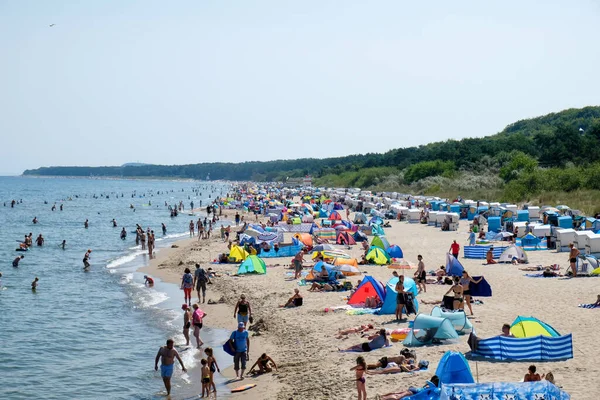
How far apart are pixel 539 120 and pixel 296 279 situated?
459 feet

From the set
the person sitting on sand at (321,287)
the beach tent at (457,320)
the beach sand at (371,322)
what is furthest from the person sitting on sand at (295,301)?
the beach tent at (457,320)

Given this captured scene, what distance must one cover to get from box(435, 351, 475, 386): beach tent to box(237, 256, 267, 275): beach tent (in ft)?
50.7

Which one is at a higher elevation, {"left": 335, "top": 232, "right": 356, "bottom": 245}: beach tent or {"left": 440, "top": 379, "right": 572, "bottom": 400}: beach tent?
{"left": 440, "top": 379, "right": 572, "bottom": 400}: beach tent

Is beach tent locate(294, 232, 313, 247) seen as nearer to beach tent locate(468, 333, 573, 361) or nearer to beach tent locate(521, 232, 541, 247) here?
beach tent locate(521, 232, 541, 247)

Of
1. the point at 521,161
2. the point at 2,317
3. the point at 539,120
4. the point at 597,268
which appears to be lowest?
the point at 2,317

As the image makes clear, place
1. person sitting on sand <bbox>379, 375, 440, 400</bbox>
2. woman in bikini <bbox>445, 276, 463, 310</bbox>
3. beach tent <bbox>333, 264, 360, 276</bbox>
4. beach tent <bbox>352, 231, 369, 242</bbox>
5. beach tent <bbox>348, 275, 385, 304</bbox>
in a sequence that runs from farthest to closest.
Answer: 1. beach tent <bbox>352, 231, 369, 242</bbox>
2. beach tent <bbox>333, 264, 360, 276</bbox>
3. beach tent <bbox>348, 275, 385, 304</bbox>
4. woman in bikini <bbox>445, 276, 463, 310</bbox>
5. person sitting on sand <bbox>379, 375, 440, 400</bbox>

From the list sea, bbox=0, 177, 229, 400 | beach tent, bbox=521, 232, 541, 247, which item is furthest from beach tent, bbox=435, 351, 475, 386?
beach tent, bbox=521, 232, 541, 247

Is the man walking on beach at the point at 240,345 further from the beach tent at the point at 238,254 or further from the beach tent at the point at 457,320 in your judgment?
the beach tent at the point at 238,254

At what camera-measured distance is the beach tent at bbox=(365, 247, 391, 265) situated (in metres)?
25.9

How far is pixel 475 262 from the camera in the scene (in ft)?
85.1

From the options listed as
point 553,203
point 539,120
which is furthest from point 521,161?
point 539,120

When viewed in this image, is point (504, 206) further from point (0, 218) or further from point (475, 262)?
point (0, 218)

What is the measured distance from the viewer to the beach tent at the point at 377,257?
2588 cm

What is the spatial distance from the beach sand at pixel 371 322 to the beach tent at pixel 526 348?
198 millimetres
